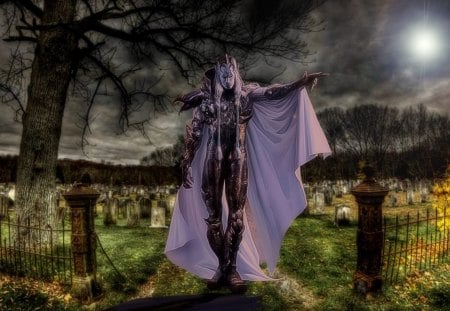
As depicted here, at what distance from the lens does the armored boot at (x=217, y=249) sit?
14.5ft

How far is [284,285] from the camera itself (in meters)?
5.05

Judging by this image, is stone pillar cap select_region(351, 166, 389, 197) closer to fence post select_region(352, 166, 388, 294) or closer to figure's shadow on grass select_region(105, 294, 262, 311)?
fence post select_region(352, 166, 388, 294)

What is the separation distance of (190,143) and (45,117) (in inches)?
159

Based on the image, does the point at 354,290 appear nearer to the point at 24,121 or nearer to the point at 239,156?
the point at 239,156

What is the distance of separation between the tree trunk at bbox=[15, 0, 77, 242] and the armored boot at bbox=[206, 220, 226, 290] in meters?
4.44

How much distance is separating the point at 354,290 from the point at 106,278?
3725 mm

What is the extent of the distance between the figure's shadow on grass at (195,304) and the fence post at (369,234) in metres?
2.21

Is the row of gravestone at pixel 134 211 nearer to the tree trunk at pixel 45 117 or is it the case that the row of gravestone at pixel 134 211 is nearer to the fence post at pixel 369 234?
the tree trunk at pixel 45 117

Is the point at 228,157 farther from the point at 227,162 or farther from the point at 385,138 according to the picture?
the point at 385,138

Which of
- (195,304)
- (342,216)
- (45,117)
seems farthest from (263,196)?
(342,216)

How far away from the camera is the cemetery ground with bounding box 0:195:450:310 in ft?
14.3

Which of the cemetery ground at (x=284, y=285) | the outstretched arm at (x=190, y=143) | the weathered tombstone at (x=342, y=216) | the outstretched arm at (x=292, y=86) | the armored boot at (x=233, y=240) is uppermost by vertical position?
the outstretched arm at (x=292, y=86)

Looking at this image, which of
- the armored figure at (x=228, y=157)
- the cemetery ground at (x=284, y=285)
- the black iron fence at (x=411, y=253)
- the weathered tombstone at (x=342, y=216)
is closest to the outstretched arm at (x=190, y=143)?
the armored figure at (x=228, y=157)

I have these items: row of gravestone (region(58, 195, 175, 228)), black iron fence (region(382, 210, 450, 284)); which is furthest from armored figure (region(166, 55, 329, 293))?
row of gravestone (region(58, 195, 175, 228))
